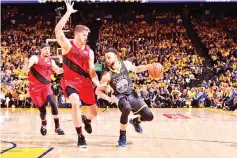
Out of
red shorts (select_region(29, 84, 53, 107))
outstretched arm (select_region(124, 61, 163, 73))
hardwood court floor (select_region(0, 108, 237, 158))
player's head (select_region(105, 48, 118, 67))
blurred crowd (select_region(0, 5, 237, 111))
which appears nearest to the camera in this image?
hardwood court floor (select_region(0, 108, 237, 158))

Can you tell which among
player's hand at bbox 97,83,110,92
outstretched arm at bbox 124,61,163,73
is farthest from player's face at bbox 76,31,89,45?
outstretched arm at bbox 124,61,163,73

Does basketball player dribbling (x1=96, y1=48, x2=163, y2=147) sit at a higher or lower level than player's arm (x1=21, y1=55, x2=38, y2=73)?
lower

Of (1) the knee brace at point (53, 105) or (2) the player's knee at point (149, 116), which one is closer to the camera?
(2) the player's knee at point (149, 116)

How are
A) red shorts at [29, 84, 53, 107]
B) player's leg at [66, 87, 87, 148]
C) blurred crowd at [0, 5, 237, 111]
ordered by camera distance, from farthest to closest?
blurred crowd at [0, 5, 237, 111], red shorts at [29, 84, 53, 107], player's leg at [66, 87, 87, 148]

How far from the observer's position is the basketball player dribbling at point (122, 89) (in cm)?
634

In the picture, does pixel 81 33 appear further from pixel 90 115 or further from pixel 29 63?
pixel 29 63

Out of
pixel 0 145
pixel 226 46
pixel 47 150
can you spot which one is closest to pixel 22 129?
pixel 0 145

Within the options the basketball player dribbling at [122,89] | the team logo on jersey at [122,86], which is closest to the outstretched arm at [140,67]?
the basketball player dribbling at [122,89]

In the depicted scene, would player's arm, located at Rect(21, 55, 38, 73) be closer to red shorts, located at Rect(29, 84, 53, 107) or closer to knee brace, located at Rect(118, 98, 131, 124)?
red shorts, located at Rect(29, 84, 53, 107)

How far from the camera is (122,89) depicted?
655 cm

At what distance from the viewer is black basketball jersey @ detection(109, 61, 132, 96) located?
6.44 meters

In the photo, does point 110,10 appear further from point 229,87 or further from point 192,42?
point 229,87

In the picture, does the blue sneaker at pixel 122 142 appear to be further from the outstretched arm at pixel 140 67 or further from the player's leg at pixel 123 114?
the outstretched arm at pixel 140 67

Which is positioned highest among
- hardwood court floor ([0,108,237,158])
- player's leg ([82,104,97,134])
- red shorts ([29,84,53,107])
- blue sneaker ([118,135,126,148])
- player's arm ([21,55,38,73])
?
player's arm ([21,55,38,73])
